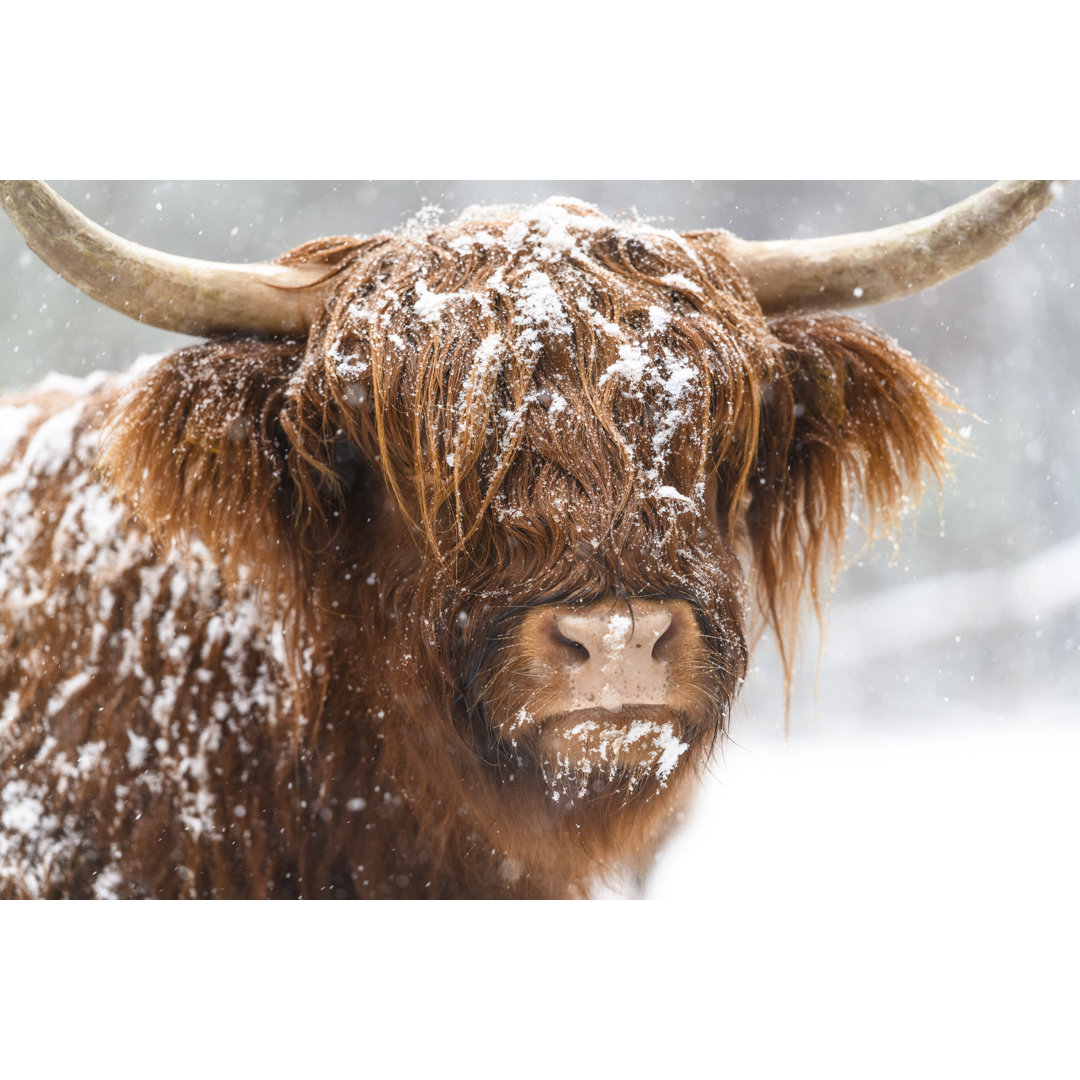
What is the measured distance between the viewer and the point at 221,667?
5.85 feet

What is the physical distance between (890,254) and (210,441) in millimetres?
1162

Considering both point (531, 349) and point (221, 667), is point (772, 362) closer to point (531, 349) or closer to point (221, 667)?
point (531, 349)

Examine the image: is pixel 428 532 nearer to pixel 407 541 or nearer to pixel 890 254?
pixel 407 541

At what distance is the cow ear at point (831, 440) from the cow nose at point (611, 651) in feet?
1.84

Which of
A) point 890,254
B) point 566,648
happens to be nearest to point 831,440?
point 890,254

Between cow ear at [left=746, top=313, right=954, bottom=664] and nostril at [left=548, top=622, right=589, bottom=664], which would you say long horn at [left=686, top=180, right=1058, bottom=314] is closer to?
cow ear at [left=746, top=313, right=954, bottom=664]

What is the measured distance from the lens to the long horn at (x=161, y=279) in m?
1.39

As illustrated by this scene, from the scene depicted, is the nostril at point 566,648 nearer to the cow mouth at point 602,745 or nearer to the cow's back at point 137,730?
the cow mouth at point 602,745

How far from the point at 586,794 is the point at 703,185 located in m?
1.26

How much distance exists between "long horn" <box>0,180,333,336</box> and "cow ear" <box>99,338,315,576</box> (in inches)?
2.0

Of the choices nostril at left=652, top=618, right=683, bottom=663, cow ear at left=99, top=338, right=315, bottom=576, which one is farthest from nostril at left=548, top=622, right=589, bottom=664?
cow ear at left=99, top=338, right=315, bottom=576

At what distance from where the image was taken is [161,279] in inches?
57.2

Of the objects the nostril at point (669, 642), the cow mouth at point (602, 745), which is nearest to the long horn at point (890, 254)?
the nostril at point (669, 642)
